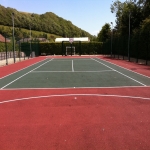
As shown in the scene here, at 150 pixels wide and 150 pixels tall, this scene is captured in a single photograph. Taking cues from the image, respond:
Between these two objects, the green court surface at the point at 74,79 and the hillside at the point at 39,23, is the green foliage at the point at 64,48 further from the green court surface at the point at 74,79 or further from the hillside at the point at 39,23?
the hillside at the point at 39,23

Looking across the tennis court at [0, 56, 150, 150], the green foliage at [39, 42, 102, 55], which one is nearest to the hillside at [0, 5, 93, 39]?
the green foliage at [39, 42, 102, 55]

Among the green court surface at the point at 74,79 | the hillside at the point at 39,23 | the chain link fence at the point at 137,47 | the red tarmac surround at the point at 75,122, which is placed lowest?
the red tarmac surround at the point at 75,122

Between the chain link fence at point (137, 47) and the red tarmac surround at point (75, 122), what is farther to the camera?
the chain link fence at point (137, 47)

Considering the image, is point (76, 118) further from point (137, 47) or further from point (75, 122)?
point (137, 47)

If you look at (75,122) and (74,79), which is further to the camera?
(74,79)

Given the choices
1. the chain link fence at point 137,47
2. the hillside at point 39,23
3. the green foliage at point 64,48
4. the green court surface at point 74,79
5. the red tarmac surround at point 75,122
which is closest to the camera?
the red tarmac surround at point 75,122

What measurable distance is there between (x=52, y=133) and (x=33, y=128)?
608 mm

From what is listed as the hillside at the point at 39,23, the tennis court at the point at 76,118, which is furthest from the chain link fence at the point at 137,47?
the hillside at the point at 39,23

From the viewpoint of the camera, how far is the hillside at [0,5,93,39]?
97875 mm

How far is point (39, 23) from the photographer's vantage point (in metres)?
108

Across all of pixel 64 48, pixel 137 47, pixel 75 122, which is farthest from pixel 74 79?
pixel 64 48

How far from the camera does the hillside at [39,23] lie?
97.9m

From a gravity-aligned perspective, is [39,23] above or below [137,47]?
above

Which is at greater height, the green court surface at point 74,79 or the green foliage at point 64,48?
the green foliage at point 64,48
